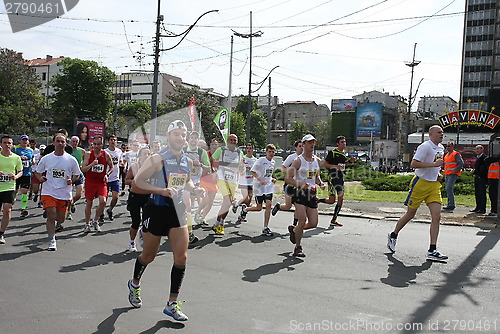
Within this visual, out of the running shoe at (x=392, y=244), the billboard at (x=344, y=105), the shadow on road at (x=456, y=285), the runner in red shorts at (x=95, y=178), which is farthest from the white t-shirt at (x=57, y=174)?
the billboard at (x=344, y=105)

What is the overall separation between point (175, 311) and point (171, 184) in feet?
4.06

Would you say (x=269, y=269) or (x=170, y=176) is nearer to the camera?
(x=170, y=176)

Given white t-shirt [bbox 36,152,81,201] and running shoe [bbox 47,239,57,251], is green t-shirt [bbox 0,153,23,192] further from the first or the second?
running shoe [bbox 47,239,57,251]

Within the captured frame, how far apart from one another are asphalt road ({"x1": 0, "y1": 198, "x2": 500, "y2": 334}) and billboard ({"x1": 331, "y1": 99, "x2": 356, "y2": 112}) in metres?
109

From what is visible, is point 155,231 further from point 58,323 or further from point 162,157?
point 58,323

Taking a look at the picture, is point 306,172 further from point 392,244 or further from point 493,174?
point 493,174

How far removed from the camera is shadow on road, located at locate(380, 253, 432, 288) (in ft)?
19.3

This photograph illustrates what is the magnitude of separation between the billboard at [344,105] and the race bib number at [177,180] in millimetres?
113051

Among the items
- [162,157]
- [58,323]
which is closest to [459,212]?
[162,157]

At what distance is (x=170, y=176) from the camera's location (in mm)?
4809

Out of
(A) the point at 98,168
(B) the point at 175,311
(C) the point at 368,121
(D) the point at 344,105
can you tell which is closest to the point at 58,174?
(A) the point at 98,168

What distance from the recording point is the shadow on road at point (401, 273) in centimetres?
589

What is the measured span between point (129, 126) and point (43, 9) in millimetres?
74122

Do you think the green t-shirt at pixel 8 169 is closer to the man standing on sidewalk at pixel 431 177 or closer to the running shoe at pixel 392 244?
the running shoe at pixel 392 244
